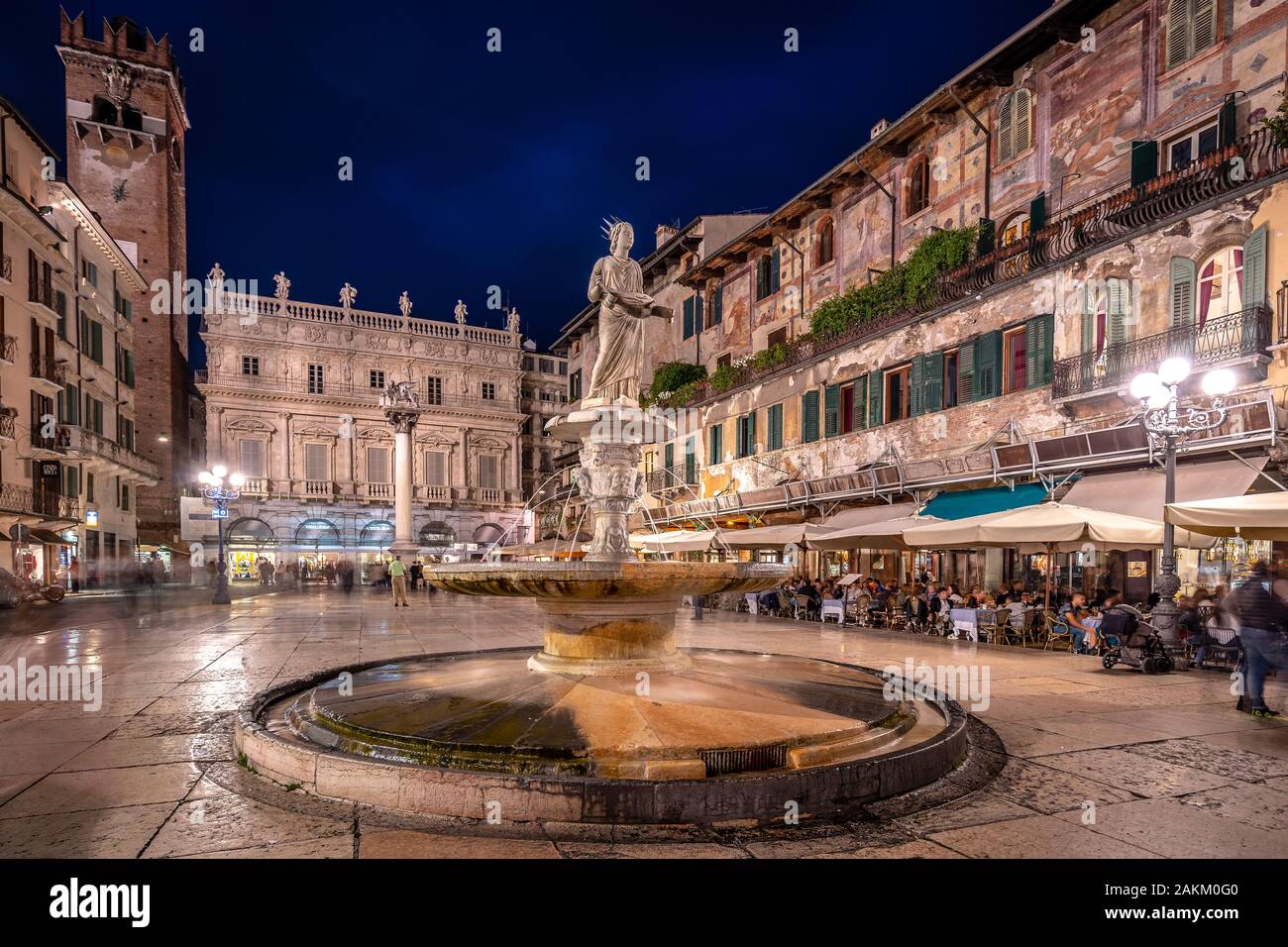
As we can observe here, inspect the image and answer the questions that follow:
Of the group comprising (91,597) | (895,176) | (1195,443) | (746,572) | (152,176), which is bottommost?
(91,597)

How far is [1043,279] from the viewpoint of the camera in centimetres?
1542

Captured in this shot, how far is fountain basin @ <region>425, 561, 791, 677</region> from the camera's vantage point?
219 inches

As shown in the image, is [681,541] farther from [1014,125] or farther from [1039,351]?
[1014,125]

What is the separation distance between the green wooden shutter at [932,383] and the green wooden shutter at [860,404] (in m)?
2.19

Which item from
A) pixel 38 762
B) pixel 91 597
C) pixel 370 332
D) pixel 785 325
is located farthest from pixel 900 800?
pixel 370 332

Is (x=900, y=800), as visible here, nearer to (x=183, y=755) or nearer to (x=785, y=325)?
(x=183, y=755)

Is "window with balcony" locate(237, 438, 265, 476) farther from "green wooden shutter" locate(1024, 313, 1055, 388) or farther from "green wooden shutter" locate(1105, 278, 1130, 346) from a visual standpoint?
"green wooden shutter" locate(1105, 278, 1130, 346)

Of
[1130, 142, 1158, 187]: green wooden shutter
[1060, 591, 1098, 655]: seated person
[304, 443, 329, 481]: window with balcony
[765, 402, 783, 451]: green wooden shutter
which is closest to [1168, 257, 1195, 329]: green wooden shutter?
[1130, 142, 1158, 187]: green wooden shutter

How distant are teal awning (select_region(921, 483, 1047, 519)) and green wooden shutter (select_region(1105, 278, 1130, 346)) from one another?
3109 mm

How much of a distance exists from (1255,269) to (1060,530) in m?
5.73

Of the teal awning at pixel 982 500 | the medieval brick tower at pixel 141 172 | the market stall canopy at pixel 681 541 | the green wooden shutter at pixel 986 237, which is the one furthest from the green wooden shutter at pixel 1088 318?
the medieval brick tower at pixel 141 172
